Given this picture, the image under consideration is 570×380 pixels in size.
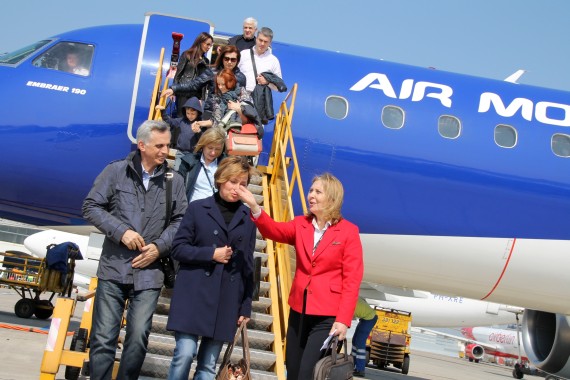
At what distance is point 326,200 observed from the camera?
5.43 meters

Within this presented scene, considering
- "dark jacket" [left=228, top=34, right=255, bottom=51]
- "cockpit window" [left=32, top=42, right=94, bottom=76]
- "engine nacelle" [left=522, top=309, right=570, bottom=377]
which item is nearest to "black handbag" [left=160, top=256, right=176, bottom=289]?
"dark jacket" [left=228, top=34, right=255, bottom=51]

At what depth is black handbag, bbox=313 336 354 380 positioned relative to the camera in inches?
189

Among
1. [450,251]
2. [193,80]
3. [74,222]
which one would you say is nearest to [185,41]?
[193,80]

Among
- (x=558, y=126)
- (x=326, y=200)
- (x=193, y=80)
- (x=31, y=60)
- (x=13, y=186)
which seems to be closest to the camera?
(x=326, y=200)

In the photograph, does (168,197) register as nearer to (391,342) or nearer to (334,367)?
(334,367)

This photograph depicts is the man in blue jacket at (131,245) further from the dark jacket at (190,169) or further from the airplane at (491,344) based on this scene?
the airplane at (491,344)

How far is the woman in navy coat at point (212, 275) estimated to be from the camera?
17.3ft

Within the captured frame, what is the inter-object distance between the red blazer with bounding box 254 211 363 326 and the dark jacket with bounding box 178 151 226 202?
1.28 m

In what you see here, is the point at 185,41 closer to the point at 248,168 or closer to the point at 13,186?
the point at 13,186

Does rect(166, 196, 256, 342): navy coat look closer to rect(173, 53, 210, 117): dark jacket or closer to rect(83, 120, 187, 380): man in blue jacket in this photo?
rect(83, 120, 187, 380): man in blue jacket

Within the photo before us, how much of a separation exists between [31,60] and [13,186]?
1864 mm

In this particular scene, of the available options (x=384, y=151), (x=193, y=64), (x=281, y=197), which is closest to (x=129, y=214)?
(x=281, y=197)

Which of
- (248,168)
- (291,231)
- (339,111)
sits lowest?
(291,231)

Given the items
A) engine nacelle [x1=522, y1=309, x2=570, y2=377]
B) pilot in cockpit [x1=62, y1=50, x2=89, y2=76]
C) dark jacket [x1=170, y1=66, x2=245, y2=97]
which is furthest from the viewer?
engine nacelle [x1=522, y1=309, x2=570, y2=377]
